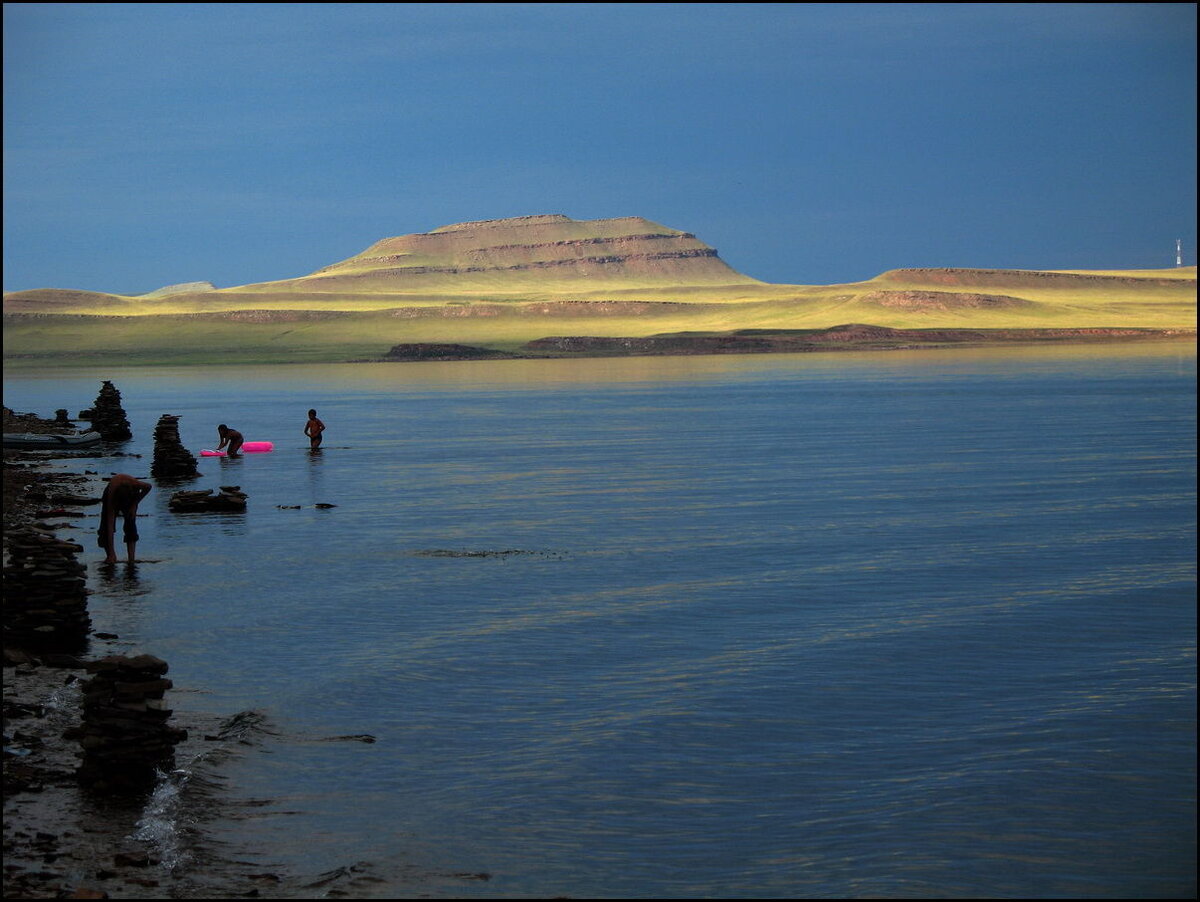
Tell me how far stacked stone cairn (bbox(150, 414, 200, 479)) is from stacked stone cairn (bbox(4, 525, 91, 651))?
2168cm

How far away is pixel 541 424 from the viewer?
198 ft

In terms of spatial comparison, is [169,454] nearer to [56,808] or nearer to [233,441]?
[233,441]

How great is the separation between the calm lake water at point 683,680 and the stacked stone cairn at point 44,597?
0.79 m

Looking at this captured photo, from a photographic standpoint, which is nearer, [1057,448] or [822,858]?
[822,858]

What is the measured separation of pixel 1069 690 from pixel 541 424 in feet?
150

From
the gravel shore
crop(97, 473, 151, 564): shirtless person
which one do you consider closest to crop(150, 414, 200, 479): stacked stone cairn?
crop(97, 473, 151, 564): shirtless person

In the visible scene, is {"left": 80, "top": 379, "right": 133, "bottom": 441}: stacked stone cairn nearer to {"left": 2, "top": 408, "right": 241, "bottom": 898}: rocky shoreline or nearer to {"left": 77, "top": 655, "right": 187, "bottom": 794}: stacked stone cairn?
{"left": 2, "top": 408, "right": 241, "bottom": 898}: rocky shoreline

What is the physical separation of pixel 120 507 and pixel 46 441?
25130 mm

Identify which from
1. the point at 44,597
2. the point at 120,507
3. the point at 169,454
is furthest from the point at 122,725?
the point at 169,454

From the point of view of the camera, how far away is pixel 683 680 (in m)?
16.2

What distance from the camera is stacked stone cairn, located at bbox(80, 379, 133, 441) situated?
52.5 m

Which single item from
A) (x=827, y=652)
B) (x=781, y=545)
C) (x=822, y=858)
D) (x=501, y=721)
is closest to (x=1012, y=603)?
(x=827, y=652)

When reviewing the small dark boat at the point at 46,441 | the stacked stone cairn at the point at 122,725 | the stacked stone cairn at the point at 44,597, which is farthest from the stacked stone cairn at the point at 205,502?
the stacked stone cairn at the point at 122,725

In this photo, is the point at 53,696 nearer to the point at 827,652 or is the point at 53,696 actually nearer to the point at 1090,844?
the point at 827,652
